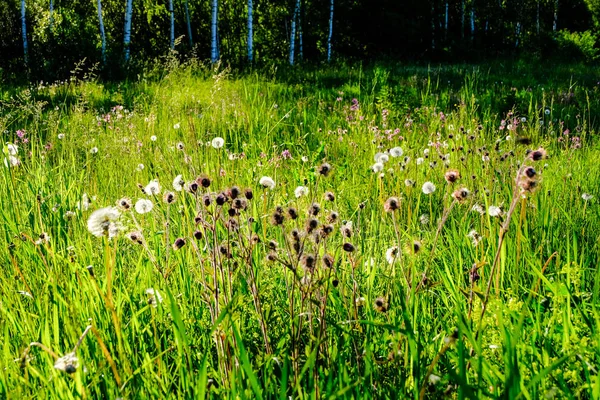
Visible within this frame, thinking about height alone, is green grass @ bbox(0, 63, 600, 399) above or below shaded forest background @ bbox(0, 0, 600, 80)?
below

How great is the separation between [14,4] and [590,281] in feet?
99.2

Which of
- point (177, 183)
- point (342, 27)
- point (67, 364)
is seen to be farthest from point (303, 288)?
point (342, 27)

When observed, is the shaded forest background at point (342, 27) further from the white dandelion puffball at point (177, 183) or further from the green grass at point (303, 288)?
the white dandelion puffball at point (177, 183)

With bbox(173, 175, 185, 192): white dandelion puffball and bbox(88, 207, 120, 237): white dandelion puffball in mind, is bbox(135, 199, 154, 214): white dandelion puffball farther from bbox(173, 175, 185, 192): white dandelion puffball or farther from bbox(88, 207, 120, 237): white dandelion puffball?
bbox(88, 207, 120, 237): white dandelion puffball

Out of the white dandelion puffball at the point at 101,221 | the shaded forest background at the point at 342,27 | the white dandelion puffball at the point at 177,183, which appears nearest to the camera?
the white dandelion puffball at the point at 101,221

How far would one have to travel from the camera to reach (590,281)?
1998 millimetres

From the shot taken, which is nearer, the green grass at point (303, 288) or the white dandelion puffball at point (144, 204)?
the green grass at point (303, 288)

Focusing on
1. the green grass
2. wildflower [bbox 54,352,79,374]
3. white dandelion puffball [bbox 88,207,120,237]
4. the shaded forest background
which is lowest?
the green grass

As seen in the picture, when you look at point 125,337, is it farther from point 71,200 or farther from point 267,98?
point 267,98

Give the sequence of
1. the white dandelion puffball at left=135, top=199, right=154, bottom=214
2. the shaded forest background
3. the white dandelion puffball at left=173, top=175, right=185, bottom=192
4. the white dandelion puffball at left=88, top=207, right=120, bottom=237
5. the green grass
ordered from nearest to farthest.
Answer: the green grass, the white dandelion puffball at left=88, top=207, right=120, bottom=237, the white dandelion puffball at left=173, top=175, right=185, bottom=192, the white dandelion puffball at left=135, top=199, right=154, bottom=214, the shaded forest background

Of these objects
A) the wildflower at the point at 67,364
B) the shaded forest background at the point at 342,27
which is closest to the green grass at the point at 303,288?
the wildflower at the point at 67,364

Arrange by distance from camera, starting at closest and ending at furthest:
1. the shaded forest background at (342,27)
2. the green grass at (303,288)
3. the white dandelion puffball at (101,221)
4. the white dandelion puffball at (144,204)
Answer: the green grass at (303,288)
the white dandelion puffball at (101,221)
the white dandelion puffball at (144,204)
the shaded forest background at (342,27)

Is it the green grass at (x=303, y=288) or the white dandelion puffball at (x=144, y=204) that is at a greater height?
the white dandelion puffball at (x=144, y=204)

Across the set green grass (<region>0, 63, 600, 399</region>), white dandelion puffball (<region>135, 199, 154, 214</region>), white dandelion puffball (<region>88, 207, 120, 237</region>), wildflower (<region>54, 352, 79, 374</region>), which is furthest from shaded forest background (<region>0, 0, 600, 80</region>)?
wildflower (<region>54, 352, 79, 374</region>)
